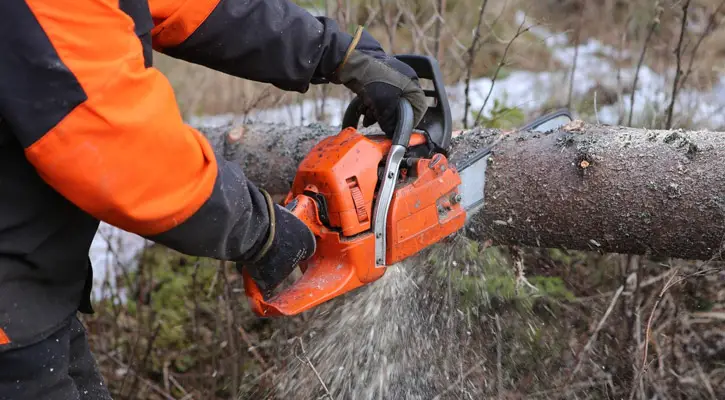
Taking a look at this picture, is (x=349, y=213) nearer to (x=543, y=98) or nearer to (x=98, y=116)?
(x=98, y=116)

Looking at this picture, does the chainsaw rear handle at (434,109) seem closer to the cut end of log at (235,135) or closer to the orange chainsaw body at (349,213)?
the orange chainsaw body at (349,213)

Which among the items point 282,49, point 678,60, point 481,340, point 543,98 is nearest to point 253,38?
point 282,49

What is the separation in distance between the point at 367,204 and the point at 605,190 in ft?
2.74

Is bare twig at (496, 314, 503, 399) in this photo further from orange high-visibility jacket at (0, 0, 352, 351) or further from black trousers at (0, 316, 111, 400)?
black trousers at (0, 316, 111, 400)

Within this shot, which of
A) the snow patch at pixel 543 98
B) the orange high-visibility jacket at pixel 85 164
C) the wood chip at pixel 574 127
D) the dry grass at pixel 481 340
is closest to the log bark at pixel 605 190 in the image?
the wood chip at pixel 574 127

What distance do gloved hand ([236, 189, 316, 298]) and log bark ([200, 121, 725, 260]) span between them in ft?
2.84

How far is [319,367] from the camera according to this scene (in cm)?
267

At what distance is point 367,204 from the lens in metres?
2.17

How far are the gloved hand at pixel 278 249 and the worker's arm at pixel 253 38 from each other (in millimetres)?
519

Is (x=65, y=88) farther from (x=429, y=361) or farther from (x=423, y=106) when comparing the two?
(x=429, y=361)

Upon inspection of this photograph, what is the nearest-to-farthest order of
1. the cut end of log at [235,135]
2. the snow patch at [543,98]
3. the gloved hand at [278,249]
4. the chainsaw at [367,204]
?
the gloved hand at [278,249] → the chainsaw at [367,204] → the cut end of log at [235,135] → the snow patch at [543,98]

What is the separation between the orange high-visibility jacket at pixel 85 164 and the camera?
4.17 feet

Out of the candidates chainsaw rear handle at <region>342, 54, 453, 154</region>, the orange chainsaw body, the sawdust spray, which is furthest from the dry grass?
chainsaw rear handle at <region>342, 54, 453, 154</region>

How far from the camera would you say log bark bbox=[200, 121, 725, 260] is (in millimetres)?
2150
